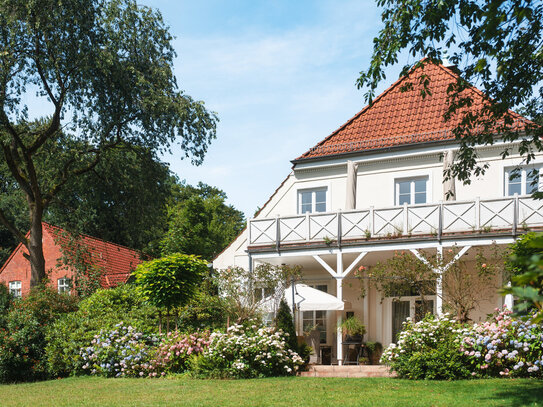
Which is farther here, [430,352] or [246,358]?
[246,358]

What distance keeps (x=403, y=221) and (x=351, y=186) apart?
2331mm

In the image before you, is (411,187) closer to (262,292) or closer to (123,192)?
(262,292)

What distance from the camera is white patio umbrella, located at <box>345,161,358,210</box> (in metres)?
20.0

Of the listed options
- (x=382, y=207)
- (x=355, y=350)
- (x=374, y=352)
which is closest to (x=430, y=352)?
(x=355, y=350)

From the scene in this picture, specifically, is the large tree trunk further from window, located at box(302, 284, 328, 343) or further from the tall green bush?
window, located at box(302, 284, 328, 343)

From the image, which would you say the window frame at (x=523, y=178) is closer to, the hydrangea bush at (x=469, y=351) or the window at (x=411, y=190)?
the window at (x=411, y=190)

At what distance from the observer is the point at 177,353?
15328mm

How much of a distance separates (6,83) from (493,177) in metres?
16.1

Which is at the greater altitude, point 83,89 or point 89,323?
point 83,89

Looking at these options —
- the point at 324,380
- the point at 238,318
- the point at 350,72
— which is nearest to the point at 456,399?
the point at 324,380

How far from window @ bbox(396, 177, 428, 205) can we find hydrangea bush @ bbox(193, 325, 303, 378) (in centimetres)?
825

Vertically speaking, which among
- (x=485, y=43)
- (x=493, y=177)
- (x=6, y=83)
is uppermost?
(x=6, y=83)

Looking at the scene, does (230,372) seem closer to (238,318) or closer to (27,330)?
(238,318)

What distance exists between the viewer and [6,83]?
20.8 meters
